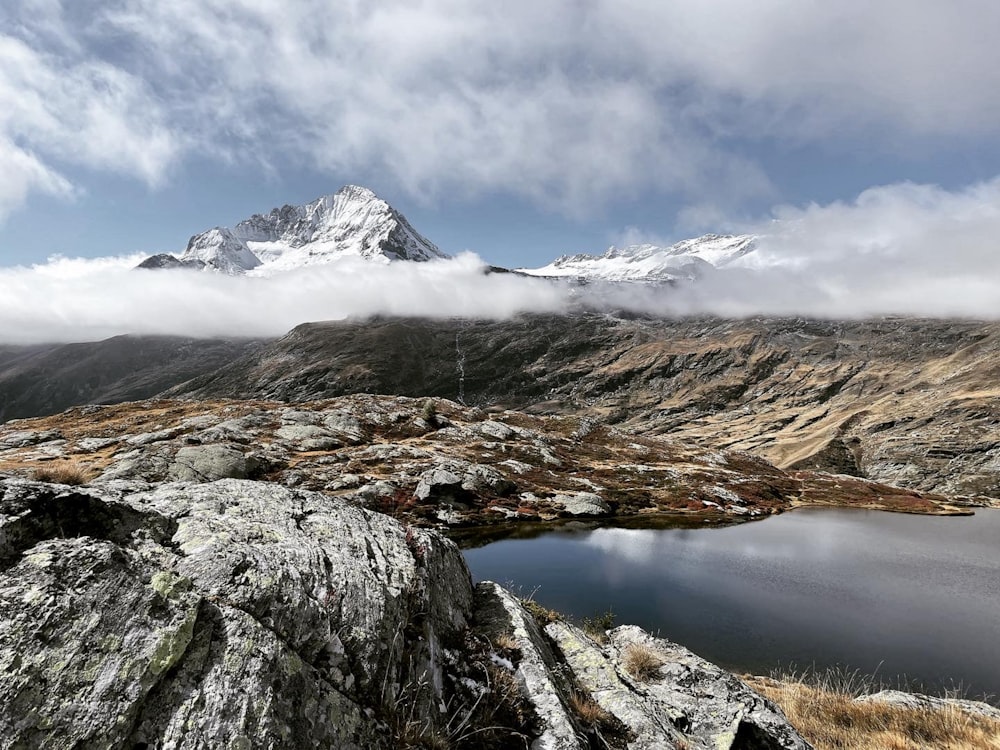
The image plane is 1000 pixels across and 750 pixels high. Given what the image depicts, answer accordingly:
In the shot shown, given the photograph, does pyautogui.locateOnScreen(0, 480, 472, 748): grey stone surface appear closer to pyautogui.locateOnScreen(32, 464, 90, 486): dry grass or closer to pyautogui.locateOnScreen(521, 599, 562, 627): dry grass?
pyautogui.locateOnScreen(32, 464, 90, 486): dry grass

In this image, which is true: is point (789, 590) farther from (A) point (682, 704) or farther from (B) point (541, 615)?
(B) point (541, 615)

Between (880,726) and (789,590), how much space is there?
131ft

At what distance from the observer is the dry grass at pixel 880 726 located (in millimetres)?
10867

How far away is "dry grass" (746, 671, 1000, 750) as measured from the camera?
1087 cm

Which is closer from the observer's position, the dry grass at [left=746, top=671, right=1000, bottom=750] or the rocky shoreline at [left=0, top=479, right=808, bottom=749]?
the rocky shoreline at [left=0, top=479, right=808, bottom=749]

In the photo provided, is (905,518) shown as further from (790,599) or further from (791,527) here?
(790,599)

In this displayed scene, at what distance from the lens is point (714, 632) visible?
3603 cm

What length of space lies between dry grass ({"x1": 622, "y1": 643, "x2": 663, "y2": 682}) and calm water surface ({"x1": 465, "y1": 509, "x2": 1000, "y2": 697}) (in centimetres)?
1745

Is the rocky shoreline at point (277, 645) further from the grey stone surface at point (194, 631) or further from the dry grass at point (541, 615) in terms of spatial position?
the dry grass at point (541, 615)

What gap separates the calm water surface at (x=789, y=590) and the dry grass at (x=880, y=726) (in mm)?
14925

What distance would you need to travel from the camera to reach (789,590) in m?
46.2


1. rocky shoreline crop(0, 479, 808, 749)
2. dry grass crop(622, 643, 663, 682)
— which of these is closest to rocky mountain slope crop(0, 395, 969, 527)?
rocky shoreline crop(0, 479, 808, 749)

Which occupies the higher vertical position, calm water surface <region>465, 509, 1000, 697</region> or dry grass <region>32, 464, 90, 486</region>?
dry grass <region>32, 464, 90, 486</region>

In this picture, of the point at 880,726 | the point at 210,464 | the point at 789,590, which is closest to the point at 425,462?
the point at 210,464
